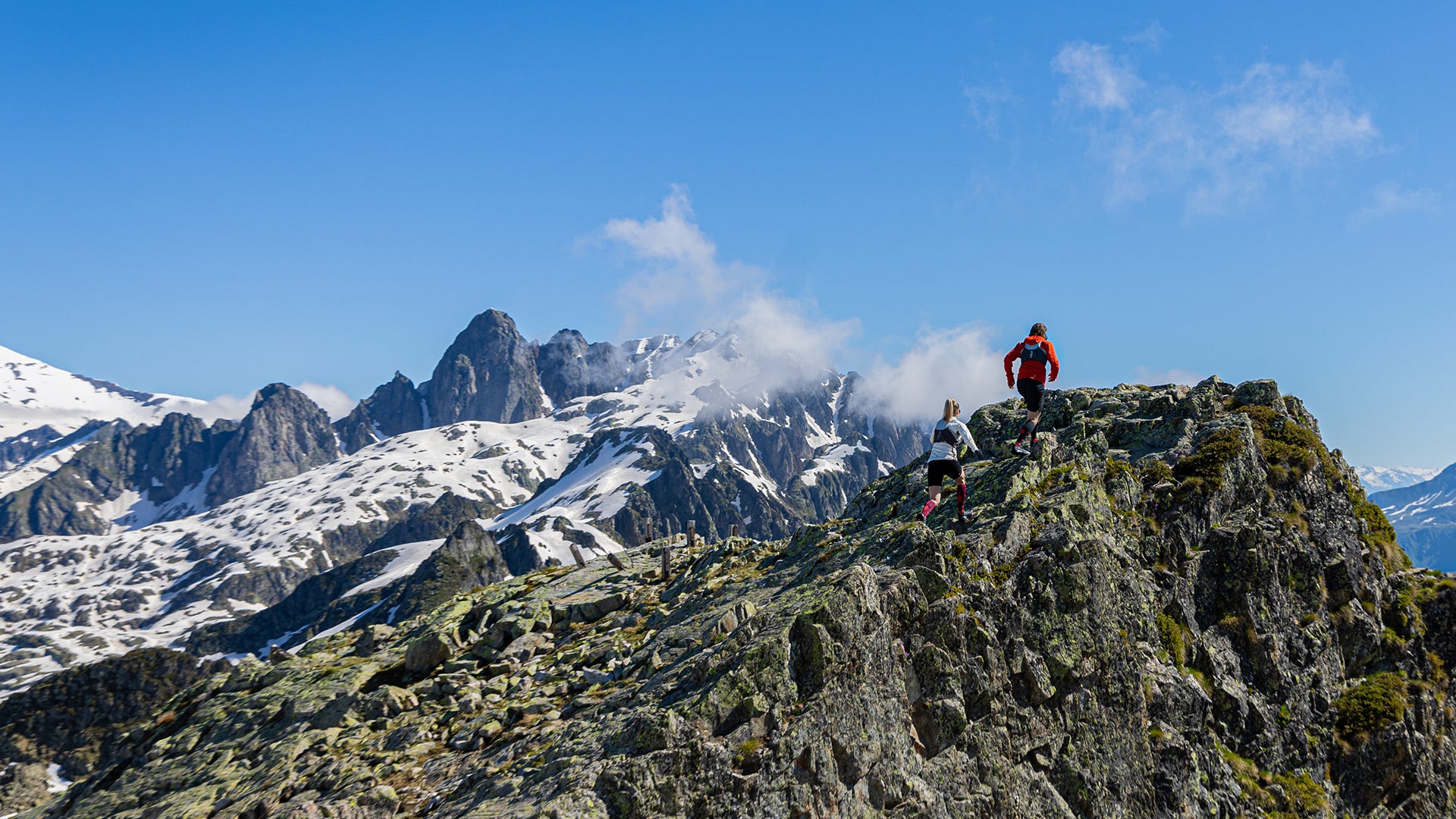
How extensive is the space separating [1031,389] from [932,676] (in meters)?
11.9

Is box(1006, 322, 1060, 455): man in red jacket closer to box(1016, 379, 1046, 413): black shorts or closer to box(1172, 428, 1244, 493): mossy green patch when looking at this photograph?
box(1016, 379, 1046, 413): black shorts

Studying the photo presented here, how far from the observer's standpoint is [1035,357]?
98.2 ft

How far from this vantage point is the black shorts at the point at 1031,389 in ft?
98.8

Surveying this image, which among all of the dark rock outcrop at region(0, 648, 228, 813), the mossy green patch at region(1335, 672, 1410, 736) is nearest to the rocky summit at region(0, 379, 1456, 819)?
the mossy green patch at region(1335, 672, 1410, 736)

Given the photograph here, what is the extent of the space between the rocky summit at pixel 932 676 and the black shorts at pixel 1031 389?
11.0 feet

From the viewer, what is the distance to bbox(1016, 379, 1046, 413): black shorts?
1185 inches

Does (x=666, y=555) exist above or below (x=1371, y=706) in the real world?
above

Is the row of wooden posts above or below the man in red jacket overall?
below

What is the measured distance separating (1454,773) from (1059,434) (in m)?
23.1

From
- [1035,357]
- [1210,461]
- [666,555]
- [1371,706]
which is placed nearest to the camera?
[1035,357]

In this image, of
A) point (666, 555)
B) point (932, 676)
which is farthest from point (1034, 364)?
point (666, 555)

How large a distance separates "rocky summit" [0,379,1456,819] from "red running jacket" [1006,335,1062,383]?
438 cm

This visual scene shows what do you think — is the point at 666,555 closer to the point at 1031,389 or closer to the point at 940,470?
the point at 940,470

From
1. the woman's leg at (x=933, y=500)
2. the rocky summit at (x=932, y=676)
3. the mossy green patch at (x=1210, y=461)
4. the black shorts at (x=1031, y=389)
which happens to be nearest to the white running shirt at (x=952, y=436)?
the woman's leg at (x=933, y=500)
